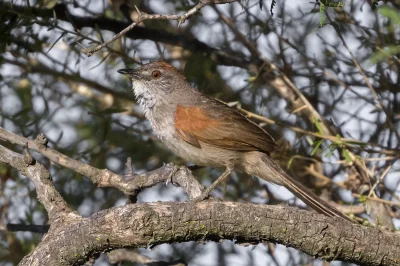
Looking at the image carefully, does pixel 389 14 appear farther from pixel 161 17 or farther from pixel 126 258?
pixel 126 258

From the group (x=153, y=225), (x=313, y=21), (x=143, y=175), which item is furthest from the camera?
(x=313, y=21)

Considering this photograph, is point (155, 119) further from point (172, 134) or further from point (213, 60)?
point (213, 60)

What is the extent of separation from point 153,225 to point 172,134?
1706mm

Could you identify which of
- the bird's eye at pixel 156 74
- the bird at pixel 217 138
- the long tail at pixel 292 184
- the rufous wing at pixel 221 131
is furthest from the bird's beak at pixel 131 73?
the long tail at pixel 292 184

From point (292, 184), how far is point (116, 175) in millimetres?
1368

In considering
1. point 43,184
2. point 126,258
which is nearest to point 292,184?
point 126,258

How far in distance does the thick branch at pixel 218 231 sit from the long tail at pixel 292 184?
97cm

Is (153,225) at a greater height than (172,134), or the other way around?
(172,134)

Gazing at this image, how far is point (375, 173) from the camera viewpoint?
6.19m

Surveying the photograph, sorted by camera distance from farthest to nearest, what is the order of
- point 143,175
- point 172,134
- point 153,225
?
point 172,134 → point 143,175 → point 153,225

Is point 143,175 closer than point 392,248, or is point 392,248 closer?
point 392,248

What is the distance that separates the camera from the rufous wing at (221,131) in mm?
5945

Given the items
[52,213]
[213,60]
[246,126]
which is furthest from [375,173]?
[52,213]

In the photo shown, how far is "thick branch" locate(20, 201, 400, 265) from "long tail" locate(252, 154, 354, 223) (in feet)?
3.20
